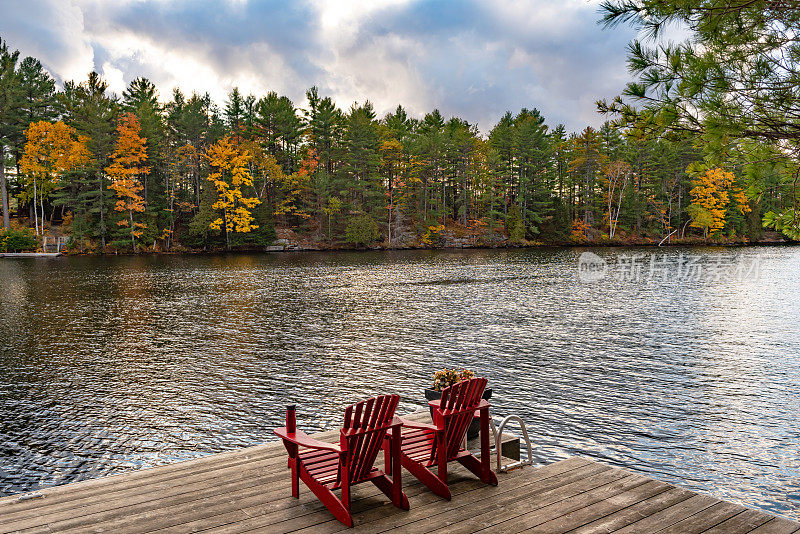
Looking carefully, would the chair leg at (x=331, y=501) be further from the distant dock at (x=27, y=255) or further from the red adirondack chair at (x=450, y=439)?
the distant dock at (x=27, y=255)

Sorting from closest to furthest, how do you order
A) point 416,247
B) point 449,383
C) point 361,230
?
point 449,383
point 361,230
point 416,247

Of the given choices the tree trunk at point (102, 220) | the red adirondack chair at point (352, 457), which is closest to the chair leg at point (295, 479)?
the red adirondack chair at point (352, 457)

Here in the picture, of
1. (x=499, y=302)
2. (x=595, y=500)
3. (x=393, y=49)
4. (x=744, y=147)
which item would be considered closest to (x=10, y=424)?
(x=595, y=500)

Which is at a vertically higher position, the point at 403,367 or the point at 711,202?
the point at 711,202

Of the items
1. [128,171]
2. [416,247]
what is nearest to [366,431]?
[128,171]

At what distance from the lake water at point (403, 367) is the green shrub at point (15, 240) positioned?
29.3 meters

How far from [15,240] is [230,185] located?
23.5 meters

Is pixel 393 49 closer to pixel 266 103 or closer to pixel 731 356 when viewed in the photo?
pixel 266 103

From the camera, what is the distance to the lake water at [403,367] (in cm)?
863

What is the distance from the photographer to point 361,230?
63469mm

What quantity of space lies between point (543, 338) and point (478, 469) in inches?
509

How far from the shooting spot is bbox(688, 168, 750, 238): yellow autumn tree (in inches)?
2768

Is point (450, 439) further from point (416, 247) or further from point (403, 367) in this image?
point (416, 247)

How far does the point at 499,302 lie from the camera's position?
2544cm
